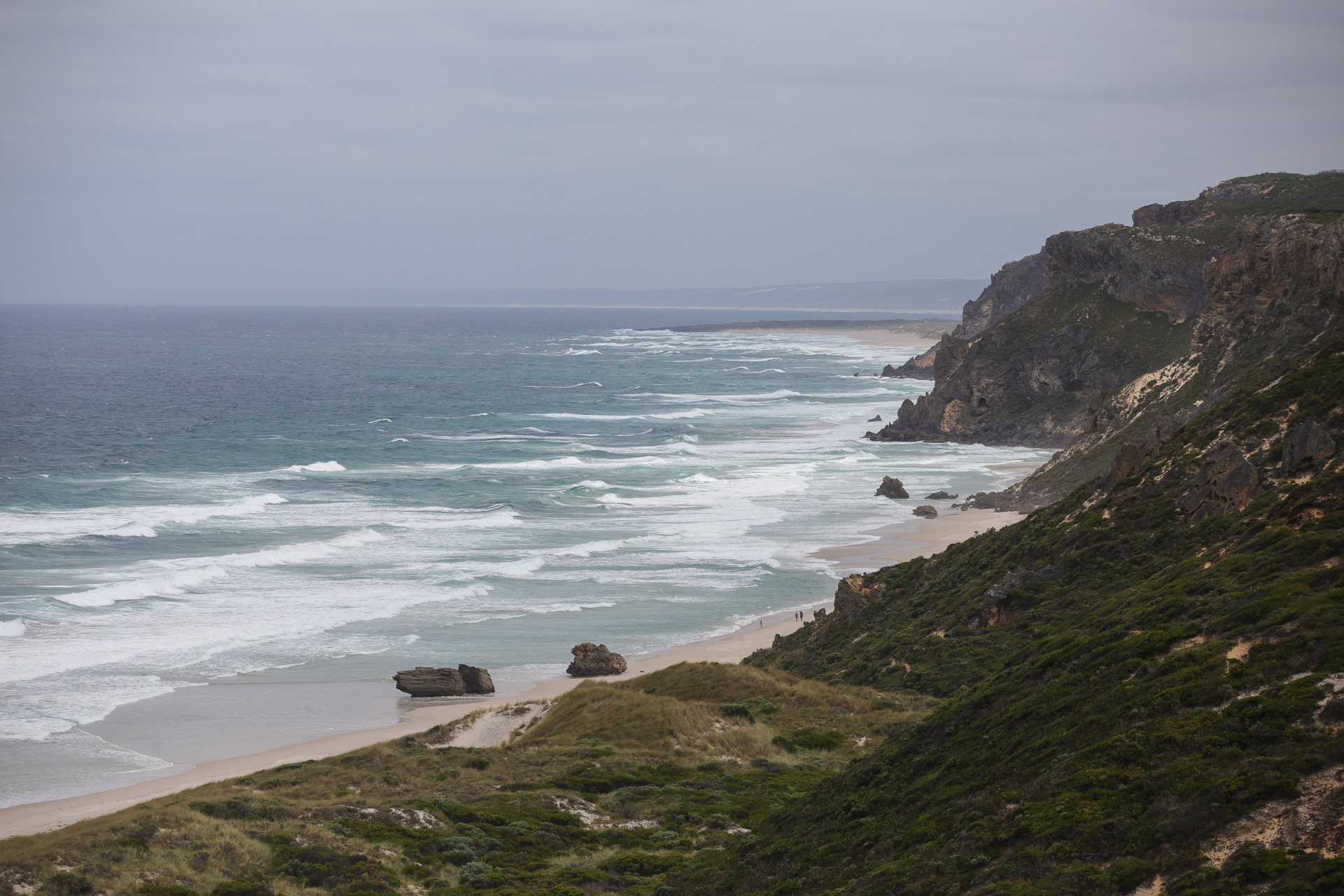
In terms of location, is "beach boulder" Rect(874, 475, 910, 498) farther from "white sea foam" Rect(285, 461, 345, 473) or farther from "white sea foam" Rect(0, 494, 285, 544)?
"white sea foam" Rect(285, 461, 345, 473)

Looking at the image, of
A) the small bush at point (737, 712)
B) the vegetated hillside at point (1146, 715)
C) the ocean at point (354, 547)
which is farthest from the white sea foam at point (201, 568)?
the vegetated hillside at point (1146, 715)

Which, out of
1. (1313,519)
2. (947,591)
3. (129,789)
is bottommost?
(129,789)

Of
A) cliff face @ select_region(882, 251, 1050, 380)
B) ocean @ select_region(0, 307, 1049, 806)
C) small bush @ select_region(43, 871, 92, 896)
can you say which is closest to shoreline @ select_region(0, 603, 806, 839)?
ocean @ select_region(0, 307, 1049, 806)

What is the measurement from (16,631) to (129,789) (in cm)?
1656

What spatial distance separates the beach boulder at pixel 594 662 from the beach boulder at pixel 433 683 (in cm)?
404

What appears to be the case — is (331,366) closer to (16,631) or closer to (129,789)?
(16,631)

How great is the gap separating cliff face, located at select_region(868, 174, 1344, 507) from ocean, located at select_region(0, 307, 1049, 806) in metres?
6.65

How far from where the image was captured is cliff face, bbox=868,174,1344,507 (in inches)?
2106

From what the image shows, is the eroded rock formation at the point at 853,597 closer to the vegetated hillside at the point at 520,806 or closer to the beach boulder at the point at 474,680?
the vegetated hillside at the point at 520,806

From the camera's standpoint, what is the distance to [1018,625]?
97.7ft

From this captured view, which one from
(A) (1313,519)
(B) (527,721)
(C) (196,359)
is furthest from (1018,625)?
(C) (196,359)

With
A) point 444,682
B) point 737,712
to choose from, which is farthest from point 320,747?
point 737,712

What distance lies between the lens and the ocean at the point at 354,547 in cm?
3525

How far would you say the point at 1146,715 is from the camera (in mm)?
15094
